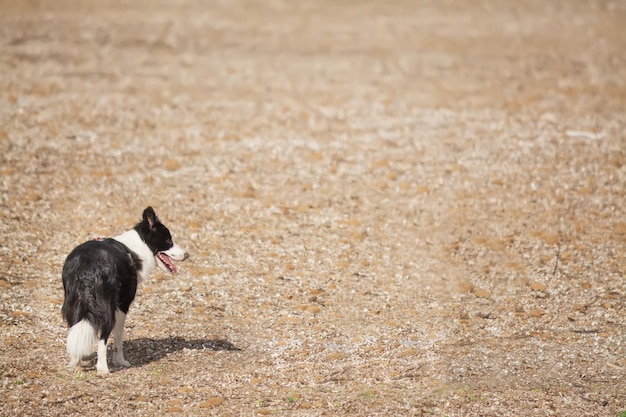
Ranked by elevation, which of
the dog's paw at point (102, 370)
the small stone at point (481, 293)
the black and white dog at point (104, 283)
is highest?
the black and white dog at point (104, 283)

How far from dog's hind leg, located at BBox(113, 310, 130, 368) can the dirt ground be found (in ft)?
1.09

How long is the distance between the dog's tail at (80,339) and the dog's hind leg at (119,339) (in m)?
0.74

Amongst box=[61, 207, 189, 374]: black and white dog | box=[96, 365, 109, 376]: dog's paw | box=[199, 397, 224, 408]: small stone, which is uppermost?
box=[61, 207, 189, 374]: black and white dog

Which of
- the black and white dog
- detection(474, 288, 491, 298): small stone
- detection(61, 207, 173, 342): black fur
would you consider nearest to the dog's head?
the black and white dog

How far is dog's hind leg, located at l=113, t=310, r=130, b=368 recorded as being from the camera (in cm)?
1010

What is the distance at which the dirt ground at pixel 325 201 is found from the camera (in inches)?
410

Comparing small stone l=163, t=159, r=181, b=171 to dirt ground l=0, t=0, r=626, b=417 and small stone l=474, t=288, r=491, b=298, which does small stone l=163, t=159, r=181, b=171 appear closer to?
dirt ground l=0, t=0, r=626, b=417

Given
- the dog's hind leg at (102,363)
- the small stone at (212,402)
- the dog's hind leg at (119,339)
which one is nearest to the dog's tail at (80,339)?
the dog's hind leg at (102,363)

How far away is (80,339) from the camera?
9242 mm

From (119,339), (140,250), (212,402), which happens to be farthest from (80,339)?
(212,402)

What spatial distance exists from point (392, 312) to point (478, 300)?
1.75 metres

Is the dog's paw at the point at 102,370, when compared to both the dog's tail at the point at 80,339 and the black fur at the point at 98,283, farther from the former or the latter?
the dog's tail at the point at 80,339

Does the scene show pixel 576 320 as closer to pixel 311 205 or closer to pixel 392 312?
pixel 392 312

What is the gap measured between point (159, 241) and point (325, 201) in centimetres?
693
